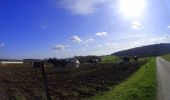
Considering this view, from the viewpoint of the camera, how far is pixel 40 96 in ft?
49.9

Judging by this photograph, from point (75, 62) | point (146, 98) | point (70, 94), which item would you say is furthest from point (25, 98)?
point (75, 62)

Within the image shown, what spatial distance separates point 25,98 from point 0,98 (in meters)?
1.14

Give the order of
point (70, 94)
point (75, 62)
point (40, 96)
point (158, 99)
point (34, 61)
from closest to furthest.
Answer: point (34, 61)
point (158, 99)
point (40, 96)
point (70, 94)
point (75, 62)

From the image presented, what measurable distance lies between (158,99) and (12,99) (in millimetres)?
6461

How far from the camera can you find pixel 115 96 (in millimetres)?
15516

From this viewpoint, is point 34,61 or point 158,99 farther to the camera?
point 158,99

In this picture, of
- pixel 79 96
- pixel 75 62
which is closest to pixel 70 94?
pixel 79 96

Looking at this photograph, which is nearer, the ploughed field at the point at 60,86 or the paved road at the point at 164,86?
the paved road at the point at 164,86

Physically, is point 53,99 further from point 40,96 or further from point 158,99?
point 158,99

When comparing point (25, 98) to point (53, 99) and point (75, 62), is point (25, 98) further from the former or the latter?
point (75, 62)

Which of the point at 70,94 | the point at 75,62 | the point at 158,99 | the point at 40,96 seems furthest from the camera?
the point at 75,62

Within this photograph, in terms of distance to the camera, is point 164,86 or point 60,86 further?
point 60,86

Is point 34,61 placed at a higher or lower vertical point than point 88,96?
higher

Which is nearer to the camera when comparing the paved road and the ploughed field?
the paved road
